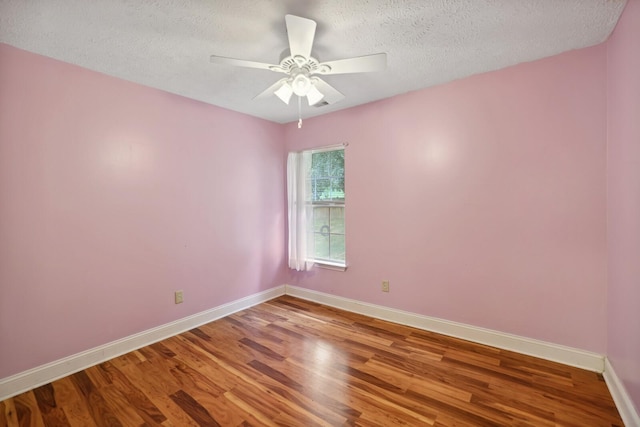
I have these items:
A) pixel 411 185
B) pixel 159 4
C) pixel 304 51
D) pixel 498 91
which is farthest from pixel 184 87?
pixel 498 91

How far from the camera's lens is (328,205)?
3465mm

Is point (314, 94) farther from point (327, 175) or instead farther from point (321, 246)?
point (321, 246)

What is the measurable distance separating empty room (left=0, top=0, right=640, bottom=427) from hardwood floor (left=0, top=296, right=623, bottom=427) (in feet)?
0.05

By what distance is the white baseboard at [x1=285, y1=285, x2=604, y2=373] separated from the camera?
6.64 feet

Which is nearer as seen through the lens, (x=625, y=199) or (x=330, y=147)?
(x=625, y=199)

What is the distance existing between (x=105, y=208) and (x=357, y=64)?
7.46 feet

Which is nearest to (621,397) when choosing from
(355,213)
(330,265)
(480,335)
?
(480,335)

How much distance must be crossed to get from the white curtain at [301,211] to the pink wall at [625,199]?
270cm

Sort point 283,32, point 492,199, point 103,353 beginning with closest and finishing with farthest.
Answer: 1. point 283,32
2. point 103,353
3. point 492,199

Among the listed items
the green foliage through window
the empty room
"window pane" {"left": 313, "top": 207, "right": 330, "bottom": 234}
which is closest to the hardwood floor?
the empty room

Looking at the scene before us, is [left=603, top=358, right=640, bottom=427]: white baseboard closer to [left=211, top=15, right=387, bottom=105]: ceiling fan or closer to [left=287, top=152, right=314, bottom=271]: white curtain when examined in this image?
[left=211, top=15, right=387, bottom=105]: ceiling fan

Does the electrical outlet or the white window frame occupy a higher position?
the white window frame

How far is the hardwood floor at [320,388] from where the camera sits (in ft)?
5.31

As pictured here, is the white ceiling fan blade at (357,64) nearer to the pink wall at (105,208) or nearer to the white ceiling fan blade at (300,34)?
the white ceiling fan blade at (300,34)
